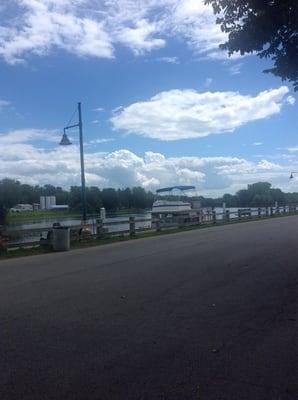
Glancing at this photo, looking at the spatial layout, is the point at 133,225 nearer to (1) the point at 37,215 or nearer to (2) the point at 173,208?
(2) the point at 173,208

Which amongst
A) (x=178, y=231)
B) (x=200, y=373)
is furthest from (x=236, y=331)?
(x=178, y=231)

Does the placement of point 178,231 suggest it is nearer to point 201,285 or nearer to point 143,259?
point 143,259

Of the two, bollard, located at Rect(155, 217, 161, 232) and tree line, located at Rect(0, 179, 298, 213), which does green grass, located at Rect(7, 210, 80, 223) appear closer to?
tree line, located at Rect(0, 179, 298, 213)

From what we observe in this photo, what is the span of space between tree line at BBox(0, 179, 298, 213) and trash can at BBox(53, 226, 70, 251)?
95.2ft

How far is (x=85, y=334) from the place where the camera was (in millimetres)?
6207

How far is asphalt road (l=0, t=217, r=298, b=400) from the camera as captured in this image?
4555 millimetres

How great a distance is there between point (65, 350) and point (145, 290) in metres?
3.68

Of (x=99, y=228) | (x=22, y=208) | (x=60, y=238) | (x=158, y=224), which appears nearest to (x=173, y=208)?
(x=158, y=224)

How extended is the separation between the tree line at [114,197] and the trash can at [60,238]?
2901 cm

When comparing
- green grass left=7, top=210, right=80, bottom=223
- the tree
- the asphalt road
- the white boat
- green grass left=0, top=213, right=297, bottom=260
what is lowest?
the asphalt road

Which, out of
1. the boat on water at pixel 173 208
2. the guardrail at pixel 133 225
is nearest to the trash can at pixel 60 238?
the guardrail at pixel 133 225

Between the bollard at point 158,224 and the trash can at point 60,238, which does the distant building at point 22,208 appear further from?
the trash can at point 60,238

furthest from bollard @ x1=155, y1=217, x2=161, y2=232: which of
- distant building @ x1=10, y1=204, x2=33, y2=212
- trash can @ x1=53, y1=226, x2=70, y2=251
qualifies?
distant building @ x1=10, y1=204, x2=33, y2=212

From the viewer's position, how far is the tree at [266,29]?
32.2 ft
